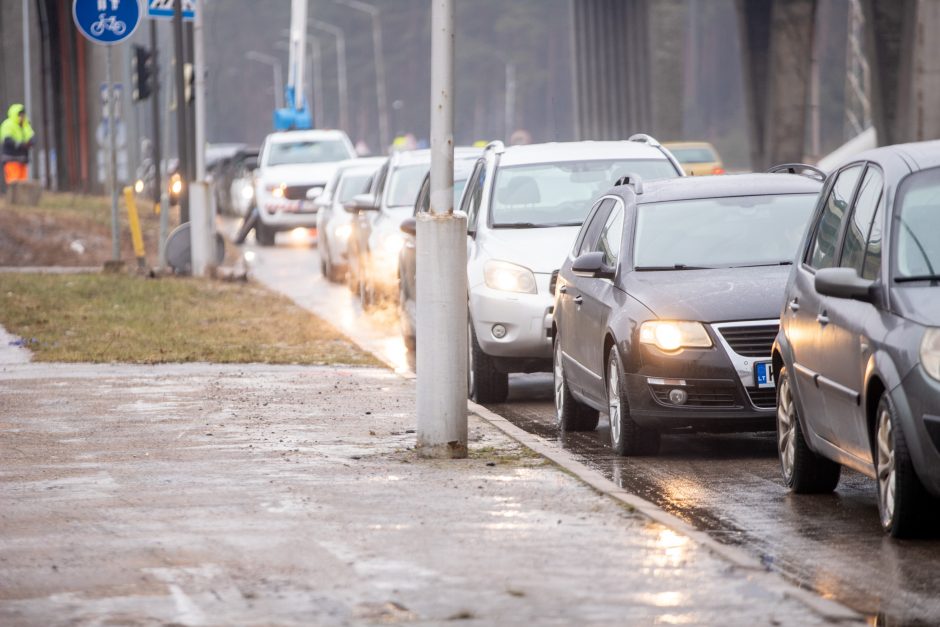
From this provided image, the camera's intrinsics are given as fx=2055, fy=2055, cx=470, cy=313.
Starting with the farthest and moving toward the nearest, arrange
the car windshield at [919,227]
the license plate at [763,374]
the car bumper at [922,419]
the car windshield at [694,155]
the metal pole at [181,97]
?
the car windshield at [694,155]
the metal pole at [181,97]
the license plate at [763,374]
the car windshield at [919,227]
the car bumper at [922,419]

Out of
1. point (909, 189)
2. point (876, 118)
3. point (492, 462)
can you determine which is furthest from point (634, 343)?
point (876, 118)

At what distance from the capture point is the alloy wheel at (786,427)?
9.55 meters

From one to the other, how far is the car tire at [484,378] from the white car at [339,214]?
12.3 meters

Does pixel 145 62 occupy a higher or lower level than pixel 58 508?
higher

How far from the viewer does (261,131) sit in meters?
174

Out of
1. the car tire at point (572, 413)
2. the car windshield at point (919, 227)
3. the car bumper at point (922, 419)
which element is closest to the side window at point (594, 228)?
the car tire at point (572, 413)

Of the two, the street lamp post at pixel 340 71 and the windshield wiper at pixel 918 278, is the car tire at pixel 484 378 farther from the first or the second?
the street lamp post at pixel 340 71

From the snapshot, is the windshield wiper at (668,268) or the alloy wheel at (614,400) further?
the windshield wiper at (668,268)

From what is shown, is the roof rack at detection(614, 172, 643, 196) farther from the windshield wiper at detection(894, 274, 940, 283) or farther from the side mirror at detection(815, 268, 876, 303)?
the windshield wiper at detection(894, 274, 940, 283)

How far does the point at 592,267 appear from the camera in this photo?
451 inches

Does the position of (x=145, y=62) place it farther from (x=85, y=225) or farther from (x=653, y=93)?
(x=653, y=93)

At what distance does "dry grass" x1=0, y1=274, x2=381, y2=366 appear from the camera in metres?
16.5

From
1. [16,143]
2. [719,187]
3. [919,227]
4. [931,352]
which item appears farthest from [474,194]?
[16,143]

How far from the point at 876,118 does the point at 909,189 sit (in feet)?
103
